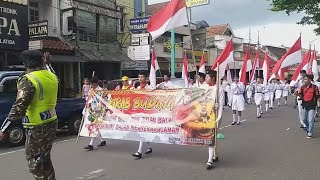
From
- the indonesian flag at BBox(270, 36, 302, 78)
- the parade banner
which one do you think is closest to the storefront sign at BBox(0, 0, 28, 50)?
the parade banner

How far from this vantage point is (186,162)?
323 inches

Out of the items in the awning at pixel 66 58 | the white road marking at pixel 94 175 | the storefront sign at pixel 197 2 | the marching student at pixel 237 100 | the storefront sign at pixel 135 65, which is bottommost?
the white road marking at pixel 94 175

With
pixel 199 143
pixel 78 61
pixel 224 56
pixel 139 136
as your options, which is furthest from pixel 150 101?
pixel 78 61

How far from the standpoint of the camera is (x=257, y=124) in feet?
50.0

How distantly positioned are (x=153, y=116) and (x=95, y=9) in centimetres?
1861

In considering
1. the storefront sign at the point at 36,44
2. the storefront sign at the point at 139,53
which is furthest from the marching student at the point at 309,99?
the storefront sign at the point at 139,53

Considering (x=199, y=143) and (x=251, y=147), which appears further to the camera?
(x=251, y=147)

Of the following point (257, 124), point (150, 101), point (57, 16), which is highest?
point (57, 16)

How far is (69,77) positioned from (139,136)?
678 inches

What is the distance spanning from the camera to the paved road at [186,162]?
23.4 ft

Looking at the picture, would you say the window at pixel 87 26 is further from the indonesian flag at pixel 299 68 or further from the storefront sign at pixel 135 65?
the indonesian flag at pixel 299 68

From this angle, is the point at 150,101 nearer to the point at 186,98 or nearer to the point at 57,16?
the point at 186,98

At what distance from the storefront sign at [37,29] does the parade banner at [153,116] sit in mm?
11551

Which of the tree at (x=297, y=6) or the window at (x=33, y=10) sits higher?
the window at (x=33, y=10)
